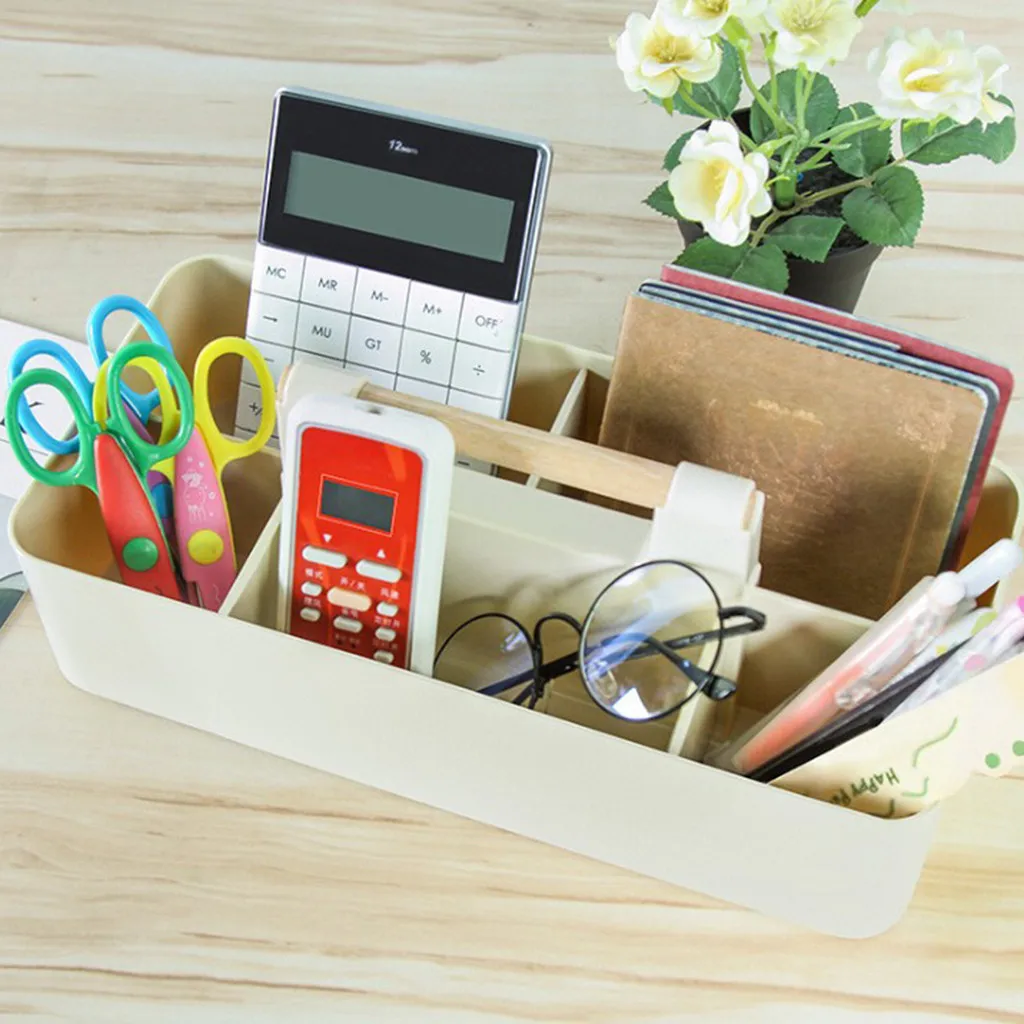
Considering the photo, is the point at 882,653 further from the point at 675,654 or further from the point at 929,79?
the point at 929,79

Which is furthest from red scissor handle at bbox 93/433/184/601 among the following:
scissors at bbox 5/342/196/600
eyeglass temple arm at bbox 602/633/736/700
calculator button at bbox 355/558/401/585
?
eyeglass temple arm at bbox 602/633/736/700

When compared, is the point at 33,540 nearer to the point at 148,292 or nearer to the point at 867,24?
the point at 148,292

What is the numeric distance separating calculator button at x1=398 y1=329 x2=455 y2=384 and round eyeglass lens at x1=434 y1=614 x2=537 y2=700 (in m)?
0.12

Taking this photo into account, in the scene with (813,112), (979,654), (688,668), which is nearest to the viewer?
(979,654)

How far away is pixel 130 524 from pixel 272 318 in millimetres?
143

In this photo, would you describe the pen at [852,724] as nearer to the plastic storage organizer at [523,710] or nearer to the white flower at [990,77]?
the plastic storage organizer at [523,710]

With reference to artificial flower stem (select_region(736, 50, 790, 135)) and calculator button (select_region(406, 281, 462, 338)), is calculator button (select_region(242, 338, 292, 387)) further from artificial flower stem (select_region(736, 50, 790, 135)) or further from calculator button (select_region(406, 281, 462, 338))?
artificial flower stem (select_region(736, 50, 790, 135))

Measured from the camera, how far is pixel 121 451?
60cm

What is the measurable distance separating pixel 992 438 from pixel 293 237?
0.35m

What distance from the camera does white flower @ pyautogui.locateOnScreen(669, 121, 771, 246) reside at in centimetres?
58

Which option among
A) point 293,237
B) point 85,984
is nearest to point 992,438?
point 293,237

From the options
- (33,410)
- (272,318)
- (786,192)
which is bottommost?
(33,410)

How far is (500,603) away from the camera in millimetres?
669

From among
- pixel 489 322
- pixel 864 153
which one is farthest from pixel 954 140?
pixel 489 322
